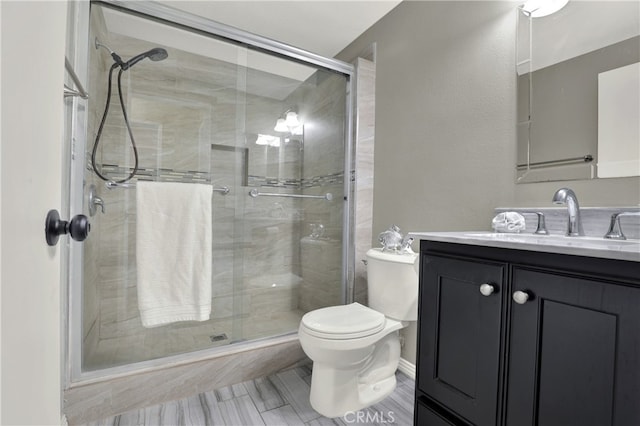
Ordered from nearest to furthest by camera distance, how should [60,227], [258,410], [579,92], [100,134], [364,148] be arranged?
[60,227] → [579,92] → [258,410] → [100,134] → [364,148]

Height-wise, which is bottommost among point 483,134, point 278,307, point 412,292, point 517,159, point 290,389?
point 290,389

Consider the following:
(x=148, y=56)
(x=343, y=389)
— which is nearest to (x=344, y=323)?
(x=343, y=389)

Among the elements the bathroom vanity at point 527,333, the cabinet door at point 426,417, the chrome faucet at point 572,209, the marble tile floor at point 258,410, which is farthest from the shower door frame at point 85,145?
the chrome faucet at point 572,209

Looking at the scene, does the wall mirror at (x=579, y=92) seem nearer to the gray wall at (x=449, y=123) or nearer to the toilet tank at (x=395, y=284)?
the gray wall at (x=449, y=123)

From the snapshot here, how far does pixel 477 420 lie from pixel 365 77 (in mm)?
2024

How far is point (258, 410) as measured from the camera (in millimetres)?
1444

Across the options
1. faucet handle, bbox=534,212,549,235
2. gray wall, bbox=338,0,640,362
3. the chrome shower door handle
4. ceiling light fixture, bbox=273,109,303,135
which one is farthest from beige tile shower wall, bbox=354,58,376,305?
the chrome shower door handle

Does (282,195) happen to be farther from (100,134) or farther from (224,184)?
(100,134)

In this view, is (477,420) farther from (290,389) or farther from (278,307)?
(278,307)

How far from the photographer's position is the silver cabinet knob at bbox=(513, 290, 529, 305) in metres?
0.72

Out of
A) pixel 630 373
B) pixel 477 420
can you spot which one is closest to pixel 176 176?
pixel 477 420

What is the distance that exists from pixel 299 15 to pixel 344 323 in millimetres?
1958

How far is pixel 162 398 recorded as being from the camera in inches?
59.0

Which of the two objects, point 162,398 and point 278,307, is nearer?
point 162,398
